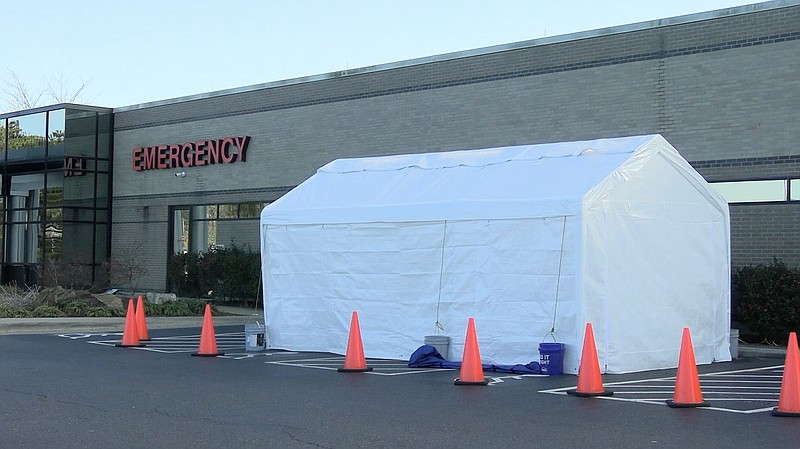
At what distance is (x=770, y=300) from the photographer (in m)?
17.6

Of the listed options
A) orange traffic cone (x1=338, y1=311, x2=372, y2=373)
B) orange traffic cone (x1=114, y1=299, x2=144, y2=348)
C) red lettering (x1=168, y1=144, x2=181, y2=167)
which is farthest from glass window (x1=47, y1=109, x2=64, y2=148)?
orange traffic cone (x1=338, y1=311, x2=372, y2=373)

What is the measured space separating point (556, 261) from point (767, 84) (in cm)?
766

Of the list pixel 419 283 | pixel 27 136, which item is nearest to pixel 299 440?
pixel 419 283

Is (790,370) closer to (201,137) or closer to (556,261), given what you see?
(556,261)

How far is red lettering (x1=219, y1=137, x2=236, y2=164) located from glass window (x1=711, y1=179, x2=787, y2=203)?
14.5 m

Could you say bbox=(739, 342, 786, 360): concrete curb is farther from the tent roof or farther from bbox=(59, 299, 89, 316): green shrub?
bbox=(59, 299, 89, 316): green shrub

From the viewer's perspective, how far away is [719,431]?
29.6ft

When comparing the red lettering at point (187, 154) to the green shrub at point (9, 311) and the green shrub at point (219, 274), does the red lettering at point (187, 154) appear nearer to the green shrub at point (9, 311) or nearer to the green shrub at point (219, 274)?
the green shrub at point (219, 274)

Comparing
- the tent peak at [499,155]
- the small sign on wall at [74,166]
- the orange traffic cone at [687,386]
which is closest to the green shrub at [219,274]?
the small sign on wall at [74,166]

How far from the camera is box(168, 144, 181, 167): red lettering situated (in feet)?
101

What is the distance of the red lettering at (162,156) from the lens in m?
31.3

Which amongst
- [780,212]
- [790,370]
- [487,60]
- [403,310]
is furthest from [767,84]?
[790,370]

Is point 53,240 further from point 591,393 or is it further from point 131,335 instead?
point 591,393

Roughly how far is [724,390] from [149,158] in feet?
76.1
